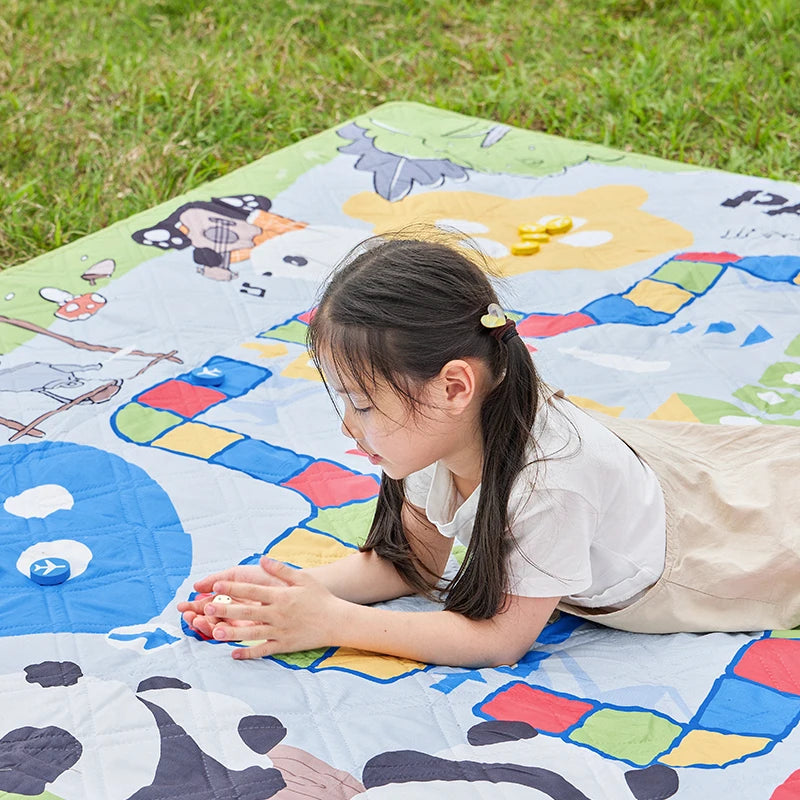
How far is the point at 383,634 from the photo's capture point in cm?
131

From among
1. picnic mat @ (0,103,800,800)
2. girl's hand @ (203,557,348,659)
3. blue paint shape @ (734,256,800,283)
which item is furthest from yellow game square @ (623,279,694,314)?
girl's hand @ (203,557,348,659)

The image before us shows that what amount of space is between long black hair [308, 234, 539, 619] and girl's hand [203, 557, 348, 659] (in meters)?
0.16

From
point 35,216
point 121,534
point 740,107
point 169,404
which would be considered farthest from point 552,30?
point 121,534

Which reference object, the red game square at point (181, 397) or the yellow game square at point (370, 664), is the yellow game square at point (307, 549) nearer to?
the yellow game square at point (370, 664)

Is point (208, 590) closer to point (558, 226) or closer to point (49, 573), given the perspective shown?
point (49, 573)

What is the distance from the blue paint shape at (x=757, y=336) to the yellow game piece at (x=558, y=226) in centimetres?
49

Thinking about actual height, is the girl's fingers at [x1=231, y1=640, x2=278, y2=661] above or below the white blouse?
below

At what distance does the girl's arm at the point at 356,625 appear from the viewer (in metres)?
1.30

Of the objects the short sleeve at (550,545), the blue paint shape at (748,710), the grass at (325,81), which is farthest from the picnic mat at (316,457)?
the grass at (325,81)

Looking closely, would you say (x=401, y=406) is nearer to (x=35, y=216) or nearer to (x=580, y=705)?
(x=580, y=705)

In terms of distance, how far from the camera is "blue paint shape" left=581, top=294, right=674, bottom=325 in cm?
206

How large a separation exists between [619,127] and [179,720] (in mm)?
2321

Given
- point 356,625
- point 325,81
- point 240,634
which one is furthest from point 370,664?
point 325,81

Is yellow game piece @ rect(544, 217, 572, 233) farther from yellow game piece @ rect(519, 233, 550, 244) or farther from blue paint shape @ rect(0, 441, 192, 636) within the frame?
blue paint shape @ rect(0, 441, 192, 636)
